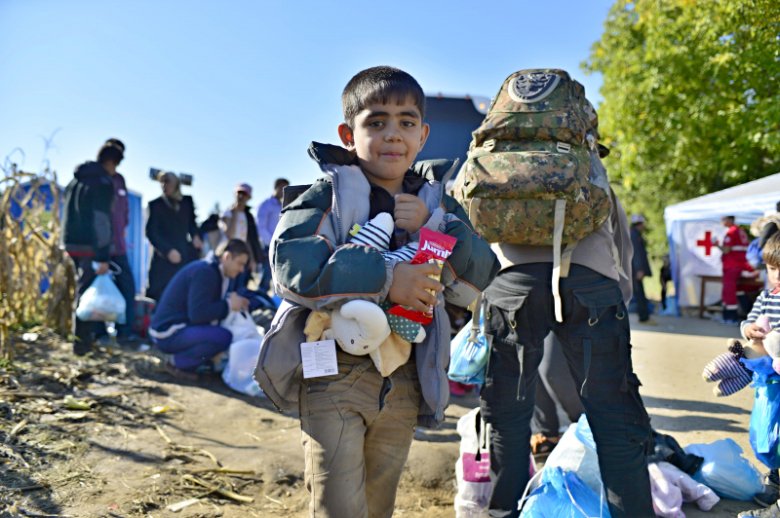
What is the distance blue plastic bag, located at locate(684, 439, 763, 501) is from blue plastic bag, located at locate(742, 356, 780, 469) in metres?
Result: 0.25

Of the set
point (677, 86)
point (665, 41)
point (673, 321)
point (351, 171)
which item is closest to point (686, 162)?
point (677, 86)

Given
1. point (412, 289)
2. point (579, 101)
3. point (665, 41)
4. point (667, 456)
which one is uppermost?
point (665, 41)

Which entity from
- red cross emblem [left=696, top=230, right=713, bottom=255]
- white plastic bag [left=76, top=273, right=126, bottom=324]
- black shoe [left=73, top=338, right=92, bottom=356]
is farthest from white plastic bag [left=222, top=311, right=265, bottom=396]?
red cross emblem [left=696, top=230, right=713, bottom=255]

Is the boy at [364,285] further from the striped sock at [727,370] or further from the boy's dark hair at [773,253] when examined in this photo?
the boy's dark hair at [773,253]

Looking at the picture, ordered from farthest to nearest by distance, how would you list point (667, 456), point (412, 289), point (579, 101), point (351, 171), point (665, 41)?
point (665, 41), point (667, 456), point (579, 101), point (351, 171), point (412, 289)

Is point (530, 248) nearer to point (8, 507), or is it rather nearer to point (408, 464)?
point (408, 464)

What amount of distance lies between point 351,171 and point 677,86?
45.0 ft

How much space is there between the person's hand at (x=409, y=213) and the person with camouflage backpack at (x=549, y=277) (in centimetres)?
73

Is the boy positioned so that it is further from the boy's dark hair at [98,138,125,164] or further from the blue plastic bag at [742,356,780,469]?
the boy's dark hair at [98,138,125,164]

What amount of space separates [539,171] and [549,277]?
0.46m

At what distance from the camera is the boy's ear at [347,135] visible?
6.95 feet

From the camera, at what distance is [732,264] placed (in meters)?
11.6

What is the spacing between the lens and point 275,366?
6.05 ft

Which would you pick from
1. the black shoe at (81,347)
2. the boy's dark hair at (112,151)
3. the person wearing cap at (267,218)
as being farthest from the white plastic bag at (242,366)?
the boy's dark hair at (112,151)
